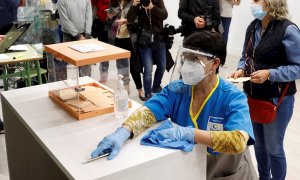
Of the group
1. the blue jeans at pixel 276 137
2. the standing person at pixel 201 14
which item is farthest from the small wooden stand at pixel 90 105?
the standing person at pixel 201 14

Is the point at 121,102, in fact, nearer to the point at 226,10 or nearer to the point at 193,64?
the point at 193,64

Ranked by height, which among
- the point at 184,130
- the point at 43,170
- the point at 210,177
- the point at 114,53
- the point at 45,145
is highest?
the point at 114,53

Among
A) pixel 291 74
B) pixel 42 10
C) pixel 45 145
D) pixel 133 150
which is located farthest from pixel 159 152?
pixel 42 10

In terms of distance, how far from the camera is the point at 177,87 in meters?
1.81

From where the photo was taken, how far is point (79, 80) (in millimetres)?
2424

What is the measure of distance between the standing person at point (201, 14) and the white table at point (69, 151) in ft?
6.98

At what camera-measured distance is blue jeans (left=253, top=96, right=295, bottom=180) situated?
2361 millimetres

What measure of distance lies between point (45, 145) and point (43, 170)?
399 millimetres

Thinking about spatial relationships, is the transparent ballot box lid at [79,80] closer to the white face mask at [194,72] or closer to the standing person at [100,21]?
the white face mask at [194,72]

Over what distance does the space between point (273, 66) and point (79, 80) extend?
1187 mm

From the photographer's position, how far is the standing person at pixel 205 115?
1.56 m

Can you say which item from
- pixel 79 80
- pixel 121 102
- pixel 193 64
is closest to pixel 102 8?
pixel 79 80

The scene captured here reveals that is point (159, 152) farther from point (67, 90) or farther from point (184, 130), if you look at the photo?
point (67, 90)

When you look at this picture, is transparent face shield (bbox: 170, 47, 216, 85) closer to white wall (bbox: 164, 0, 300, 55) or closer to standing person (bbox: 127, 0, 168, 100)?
standing person (bbox: 127, 0, 168, 100)
